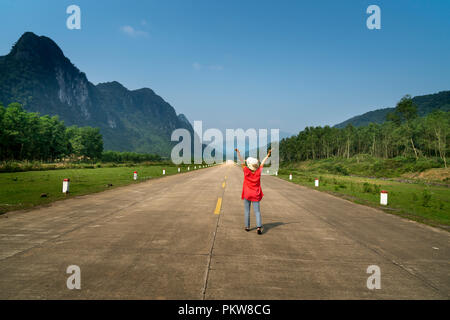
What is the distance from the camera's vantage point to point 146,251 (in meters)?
4.84

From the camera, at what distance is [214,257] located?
15.1 ft

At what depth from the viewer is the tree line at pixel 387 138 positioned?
54938 millimetres

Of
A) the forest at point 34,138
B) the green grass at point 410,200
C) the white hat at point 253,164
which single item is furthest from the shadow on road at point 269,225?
the forest at point 34,138

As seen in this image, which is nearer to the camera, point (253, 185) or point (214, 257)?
point (214, 257)

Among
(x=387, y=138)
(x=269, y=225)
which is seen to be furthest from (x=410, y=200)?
(x=387, y=138)

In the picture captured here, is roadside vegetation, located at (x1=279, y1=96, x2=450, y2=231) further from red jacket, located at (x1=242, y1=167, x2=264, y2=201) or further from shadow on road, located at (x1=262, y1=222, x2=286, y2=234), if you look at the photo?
red jacket, located at (x1=242, y1=167, x2=264, y2=201)

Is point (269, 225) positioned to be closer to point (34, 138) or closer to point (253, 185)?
point (253, 185)

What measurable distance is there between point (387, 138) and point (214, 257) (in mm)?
89293

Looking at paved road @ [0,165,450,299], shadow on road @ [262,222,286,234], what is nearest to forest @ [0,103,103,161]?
paved road @ [0,165,450,299]

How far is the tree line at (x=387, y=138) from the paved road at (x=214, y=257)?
55.3 metres

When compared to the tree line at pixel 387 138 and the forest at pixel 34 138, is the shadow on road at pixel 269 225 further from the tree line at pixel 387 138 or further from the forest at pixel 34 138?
the forest at pixel 34 138

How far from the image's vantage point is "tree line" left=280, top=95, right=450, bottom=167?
54938 mm

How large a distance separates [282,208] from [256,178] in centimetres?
469
